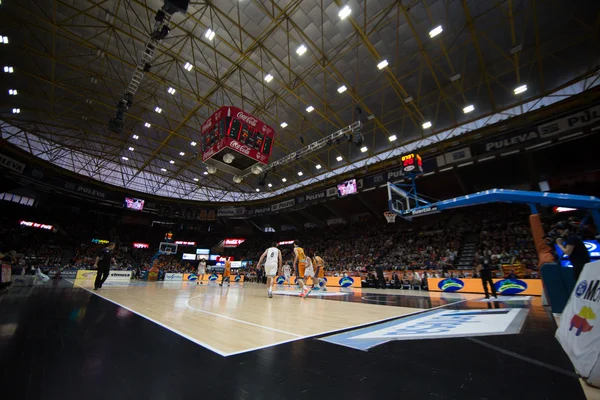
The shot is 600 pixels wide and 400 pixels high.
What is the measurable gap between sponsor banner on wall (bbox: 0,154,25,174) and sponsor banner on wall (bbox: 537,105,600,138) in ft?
128

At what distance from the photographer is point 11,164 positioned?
66.4ft

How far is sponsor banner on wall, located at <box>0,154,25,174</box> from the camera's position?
19.6m

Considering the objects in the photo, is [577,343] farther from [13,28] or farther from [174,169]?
[174,169]

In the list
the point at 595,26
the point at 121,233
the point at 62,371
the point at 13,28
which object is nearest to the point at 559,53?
the point at 595,26

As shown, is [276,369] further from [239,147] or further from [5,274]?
[239,147]

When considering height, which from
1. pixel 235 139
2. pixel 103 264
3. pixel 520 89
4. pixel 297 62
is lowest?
pixel 103 264

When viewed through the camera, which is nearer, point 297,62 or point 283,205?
point 297,62

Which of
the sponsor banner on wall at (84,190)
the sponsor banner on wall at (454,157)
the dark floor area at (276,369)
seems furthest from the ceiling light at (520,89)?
the sponsor banner on wall at (84,190)

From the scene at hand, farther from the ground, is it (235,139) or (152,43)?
(152,43)

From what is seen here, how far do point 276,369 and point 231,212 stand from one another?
3445cm

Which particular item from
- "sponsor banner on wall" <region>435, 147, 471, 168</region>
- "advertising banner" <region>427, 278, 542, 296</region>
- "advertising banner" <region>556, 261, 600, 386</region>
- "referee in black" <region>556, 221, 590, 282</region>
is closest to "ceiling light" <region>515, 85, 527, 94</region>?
"sponsor banner on wall" <region>435, 147, 471, 168</region>

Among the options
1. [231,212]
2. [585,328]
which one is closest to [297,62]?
[585,328]

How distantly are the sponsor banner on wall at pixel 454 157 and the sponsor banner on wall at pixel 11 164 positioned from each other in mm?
34537

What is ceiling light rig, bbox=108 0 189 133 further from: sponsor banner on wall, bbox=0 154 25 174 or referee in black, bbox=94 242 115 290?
A: sponsor banner on wall, bbox=0 154 25 174
